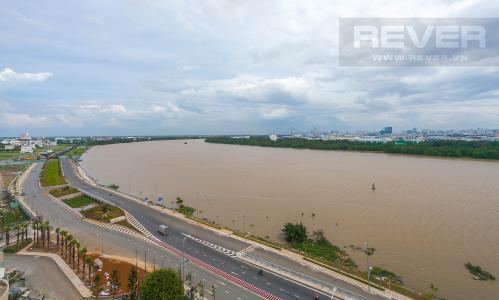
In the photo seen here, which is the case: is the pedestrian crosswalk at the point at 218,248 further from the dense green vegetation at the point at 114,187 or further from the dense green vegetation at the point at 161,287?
the dense green vegetation at the point at 114,187

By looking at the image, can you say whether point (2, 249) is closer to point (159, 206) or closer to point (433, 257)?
point (159, 206)

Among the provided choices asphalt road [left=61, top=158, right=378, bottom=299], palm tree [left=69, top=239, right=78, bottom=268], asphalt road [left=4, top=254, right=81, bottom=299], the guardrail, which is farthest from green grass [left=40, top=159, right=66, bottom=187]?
the guardrail

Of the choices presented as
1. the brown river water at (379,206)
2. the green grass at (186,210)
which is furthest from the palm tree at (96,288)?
the green grass at (186,210)

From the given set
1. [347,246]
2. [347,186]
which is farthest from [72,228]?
[347,186]

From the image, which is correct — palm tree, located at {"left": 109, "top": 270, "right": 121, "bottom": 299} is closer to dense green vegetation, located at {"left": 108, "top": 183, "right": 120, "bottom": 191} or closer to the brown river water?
the brown river water

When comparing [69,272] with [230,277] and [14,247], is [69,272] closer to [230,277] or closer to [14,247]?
[14,247]
